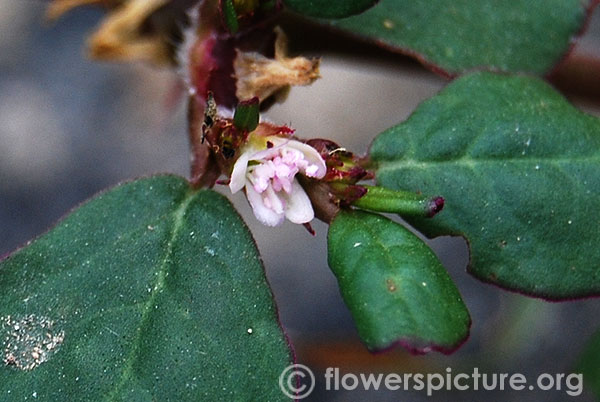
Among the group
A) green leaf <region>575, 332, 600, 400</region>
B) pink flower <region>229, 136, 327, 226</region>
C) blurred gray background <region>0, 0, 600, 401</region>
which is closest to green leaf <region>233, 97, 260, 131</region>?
pink flower <region>229, 136, 327, 226</region>

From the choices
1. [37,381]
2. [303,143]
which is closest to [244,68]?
[303,143]

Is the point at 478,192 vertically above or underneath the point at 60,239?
above

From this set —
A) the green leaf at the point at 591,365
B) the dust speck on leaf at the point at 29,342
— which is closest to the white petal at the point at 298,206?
the dust speck on leaf at the point at 29,342

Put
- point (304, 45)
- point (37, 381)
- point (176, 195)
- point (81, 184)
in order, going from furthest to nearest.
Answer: point (81, 184), point (304, 45), point (176, 195), point (37, 381)

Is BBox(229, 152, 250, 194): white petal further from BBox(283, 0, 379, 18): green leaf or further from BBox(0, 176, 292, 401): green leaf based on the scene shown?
BBox(283, 0, 379, 18): green leaf

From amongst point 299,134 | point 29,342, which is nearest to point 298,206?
point 29,342

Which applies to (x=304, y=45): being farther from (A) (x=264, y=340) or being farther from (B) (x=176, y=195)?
(A) (x=264, y=340)

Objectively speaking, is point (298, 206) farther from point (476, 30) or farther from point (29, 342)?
point (476, 30)
